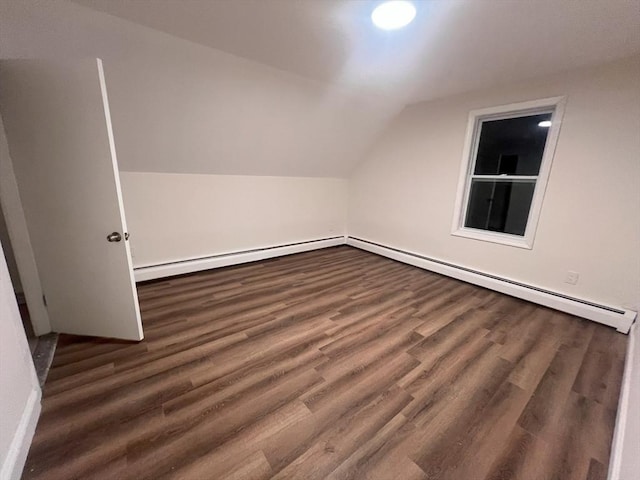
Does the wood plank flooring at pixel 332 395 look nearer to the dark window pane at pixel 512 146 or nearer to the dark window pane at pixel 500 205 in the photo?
the dark window pane at pixel 500 205

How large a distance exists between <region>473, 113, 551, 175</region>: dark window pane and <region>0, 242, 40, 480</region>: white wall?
427 centimetres

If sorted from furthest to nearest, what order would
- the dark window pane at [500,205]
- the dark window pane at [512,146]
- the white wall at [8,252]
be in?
1. the dark window pane at [500,205]
2. the dark window pane at [512,146]
3. the white wall at [8,252]

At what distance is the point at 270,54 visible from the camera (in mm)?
2232

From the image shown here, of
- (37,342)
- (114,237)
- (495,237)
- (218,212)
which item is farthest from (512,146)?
(37,342)

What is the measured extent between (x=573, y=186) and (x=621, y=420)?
207 cm

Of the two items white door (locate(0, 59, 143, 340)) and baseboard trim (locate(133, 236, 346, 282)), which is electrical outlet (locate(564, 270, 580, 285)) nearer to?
baseboard trim (locate(133, 236, 346, 282))

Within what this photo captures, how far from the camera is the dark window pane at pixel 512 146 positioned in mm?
2822

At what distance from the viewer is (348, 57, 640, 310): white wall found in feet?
7.47

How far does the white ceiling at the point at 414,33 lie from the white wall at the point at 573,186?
27cm

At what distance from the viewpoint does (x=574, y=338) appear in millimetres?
2256

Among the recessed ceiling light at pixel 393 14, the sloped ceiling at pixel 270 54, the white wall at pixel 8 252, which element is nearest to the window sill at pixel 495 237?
the sloped ceiling at pixel 270 54

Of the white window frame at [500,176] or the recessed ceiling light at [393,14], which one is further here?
the white window frame at [500,176]

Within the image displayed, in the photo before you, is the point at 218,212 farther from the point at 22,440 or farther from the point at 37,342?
the point at 22,440

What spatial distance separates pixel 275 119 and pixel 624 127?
3.31 metres
